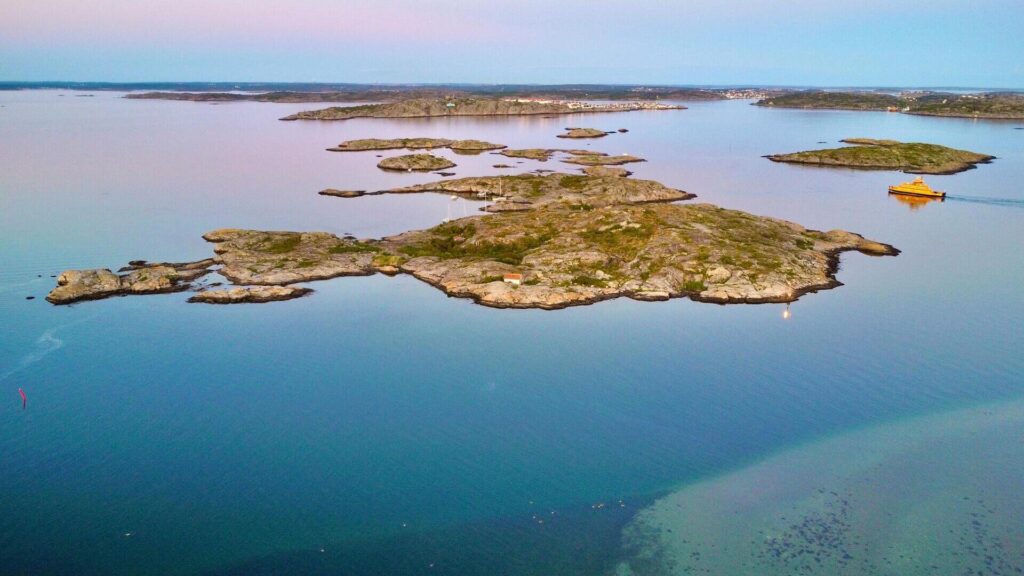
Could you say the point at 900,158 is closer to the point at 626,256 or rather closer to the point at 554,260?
the point at 626,256

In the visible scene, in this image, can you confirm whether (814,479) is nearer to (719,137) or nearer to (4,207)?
(4,207)

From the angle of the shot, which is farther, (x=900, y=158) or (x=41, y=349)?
(x=900, y=158)

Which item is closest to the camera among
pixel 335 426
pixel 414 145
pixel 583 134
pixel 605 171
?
pixel 335 426

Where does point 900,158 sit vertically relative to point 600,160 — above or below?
above

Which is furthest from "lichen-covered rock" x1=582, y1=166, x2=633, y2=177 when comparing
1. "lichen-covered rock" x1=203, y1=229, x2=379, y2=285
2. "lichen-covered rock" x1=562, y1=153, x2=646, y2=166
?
"lichen-covered rock" x1=203, y1=229, x2=379, y2=285

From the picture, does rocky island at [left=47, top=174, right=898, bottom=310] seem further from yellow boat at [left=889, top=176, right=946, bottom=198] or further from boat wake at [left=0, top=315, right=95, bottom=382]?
yellow boat at [left=889, top=176, right=946, bottom=198]

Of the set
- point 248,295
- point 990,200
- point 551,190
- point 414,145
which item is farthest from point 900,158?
point 248,295
